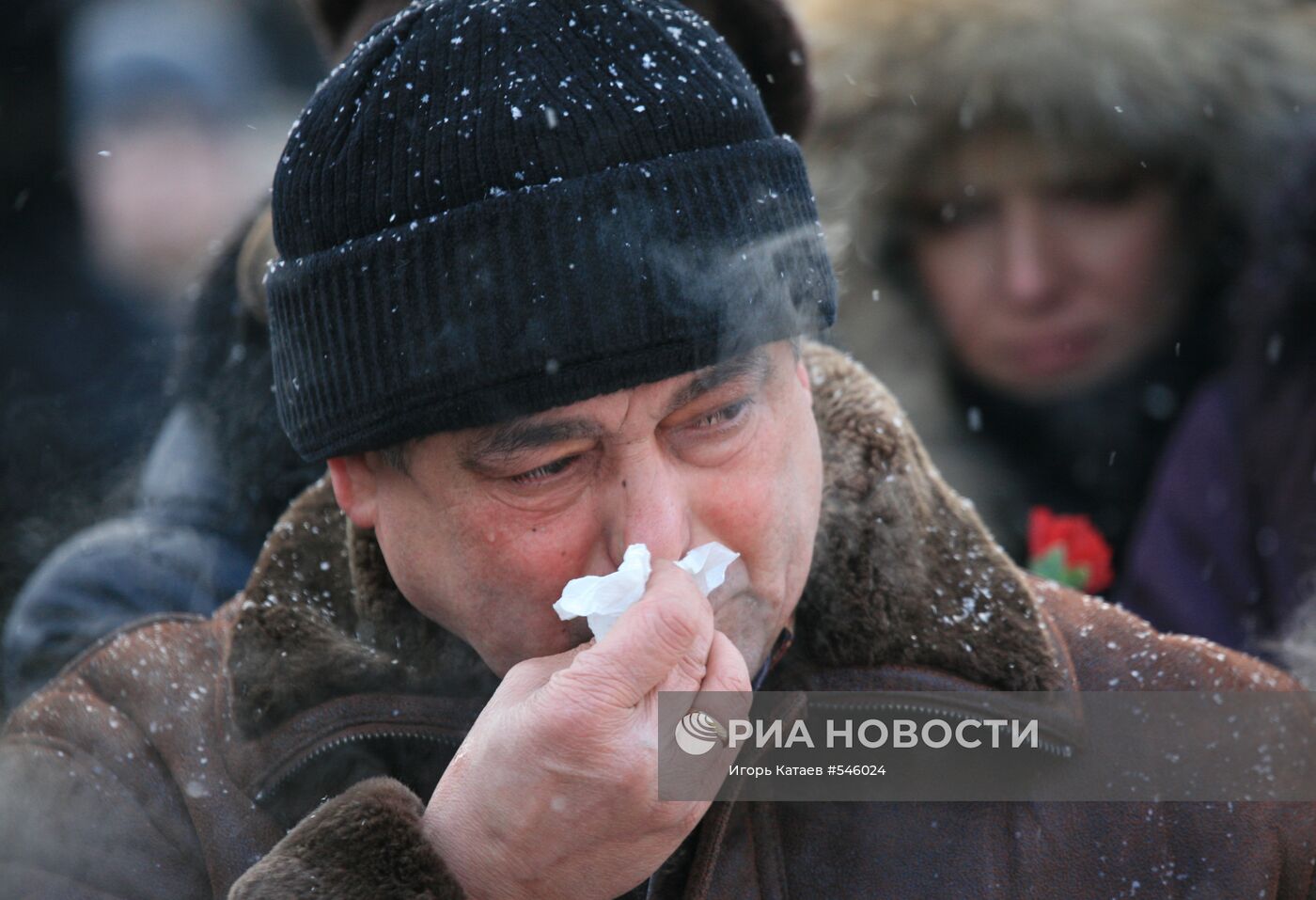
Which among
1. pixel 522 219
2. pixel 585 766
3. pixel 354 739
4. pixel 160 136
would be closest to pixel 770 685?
pixel 585 766

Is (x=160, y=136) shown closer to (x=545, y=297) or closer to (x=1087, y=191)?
(x=1087, y=191)

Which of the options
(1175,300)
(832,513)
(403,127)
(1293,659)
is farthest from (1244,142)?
(403,127)

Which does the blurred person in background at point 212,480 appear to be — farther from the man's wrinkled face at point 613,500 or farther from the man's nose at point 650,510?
the man's nose at point 650,510

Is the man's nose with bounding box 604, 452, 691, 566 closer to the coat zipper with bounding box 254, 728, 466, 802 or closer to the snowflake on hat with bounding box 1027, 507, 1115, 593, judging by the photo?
the coat zipper with bounding box 254, 728, 466, 802

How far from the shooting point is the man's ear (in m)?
2.30

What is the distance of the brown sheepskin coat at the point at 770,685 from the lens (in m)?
2.17

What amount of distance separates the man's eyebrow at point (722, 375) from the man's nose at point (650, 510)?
0.31ft

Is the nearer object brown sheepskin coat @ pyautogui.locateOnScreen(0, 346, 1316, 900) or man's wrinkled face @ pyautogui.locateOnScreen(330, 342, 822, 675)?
man's wrinkled face @ pyautogui.locateOnScreen(330, 342, 822, 675)

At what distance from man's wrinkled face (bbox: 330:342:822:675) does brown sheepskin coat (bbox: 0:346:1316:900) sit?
0.19m

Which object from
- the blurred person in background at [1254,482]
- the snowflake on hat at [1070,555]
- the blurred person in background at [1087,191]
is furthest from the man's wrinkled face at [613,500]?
the blurred person in background at [1087,191]

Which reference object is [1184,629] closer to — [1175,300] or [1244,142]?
[1175,300]

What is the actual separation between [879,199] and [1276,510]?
178 cm

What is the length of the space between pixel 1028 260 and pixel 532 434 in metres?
2.80

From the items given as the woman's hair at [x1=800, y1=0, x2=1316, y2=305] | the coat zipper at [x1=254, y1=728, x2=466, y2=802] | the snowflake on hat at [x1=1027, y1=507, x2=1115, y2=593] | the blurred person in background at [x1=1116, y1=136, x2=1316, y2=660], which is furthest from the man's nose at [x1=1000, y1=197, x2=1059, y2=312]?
the coat zipper at [x1=254, y1=728, x2=466, y2=802]
